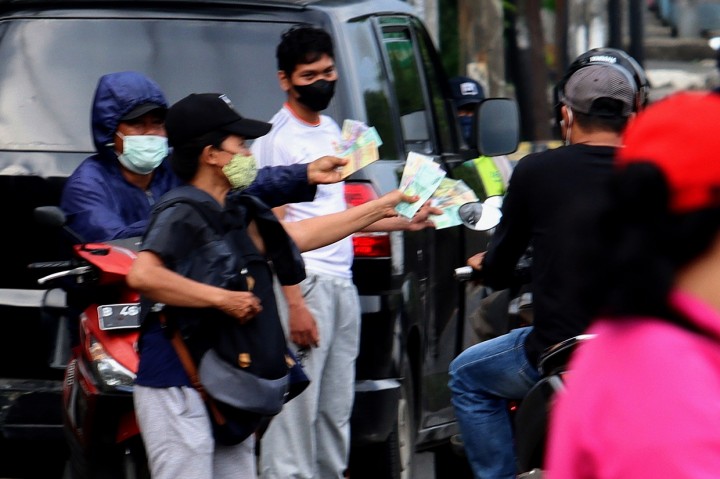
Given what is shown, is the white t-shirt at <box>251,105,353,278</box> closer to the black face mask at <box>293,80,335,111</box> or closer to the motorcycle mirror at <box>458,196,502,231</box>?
the black face mask at <box>293,80,335,111</box>

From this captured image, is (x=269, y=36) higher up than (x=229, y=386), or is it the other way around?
(x=269, y=36)

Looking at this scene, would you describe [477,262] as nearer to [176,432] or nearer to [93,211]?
[176,432]

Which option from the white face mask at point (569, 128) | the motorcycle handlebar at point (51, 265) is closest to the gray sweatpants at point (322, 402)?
the motorcycle handlebar at point (51, 265)

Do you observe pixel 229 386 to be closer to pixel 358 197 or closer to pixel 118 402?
pixel 118 402

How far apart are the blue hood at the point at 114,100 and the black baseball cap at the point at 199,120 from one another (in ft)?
2.65

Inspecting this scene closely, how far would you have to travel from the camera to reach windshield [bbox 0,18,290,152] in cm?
597

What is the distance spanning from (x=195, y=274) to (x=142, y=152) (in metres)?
1.04

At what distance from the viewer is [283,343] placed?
4.53 meters

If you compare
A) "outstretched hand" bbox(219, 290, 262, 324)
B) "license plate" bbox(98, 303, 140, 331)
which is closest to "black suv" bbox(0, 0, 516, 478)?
"license plate" bbox(98, 303, 140, 331)

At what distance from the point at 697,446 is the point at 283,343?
285 cm

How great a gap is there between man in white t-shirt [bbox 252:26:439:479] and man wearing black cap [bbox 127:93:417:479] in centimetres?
92

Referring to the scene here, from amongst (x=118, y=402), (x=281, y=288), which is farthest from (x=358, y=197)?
(x=118, y=402)

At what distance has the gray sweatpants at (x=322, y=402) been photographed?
5.54 metres

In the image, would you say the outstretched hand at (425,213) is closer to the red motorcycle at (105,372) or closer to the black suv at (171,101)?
the black suv at (171,101)
